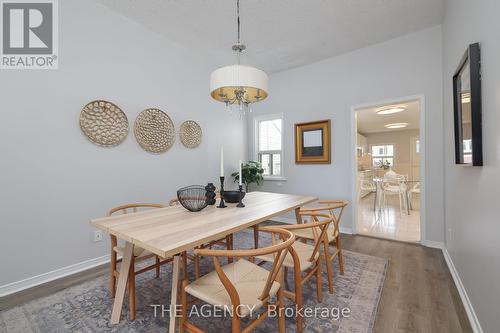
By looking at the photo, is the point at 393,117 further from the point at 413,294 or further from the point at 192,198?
the point at 192,198

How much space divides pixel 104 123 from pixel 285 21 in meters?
2.42

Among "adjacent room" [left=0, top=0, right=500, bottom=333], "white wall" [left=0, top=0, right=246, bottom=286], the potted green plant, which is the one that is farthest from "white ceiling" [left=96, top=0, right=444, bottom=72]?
the potted green plant

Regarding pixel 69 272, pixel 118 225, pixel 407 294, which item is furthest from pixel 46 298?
pixel 407 294

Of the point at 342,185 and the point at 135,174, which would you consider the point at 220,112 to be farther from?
the point at 342,185

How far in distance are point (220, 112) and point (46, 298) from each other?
3162 millimetres

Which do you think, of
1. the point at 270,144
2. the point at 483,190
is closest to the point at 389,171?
the point at 270,144

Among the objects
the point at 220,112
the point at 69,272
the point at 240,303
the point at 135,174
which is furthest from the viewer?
the point at 220,112

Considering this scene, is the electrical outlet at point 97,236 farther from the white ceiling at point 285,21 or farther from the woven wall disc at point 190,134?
the white ceiling at point 285,21

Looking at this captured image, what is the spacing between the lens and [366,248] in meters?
2.83

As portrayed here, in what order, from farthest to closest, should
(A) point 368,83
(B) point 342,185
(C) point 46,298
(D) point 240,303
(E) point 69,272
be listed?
1. (B) point 342,185
2. (A) point 368,83
3. (E) point 69,272
4. (C) point 46,298
5. (D) point 240,303

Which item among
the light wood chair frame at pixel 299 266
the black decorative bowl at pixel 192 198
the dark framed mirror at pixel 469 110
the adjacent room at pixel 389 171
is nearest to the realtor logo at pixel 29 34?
the black decorative bowl at pixel 192 198

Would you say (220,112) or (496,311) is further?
(220,112)

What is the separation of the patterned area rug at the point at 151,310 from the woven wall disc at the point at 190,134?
185 centimetres

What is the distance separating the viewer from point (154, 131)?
2910 millimetres
